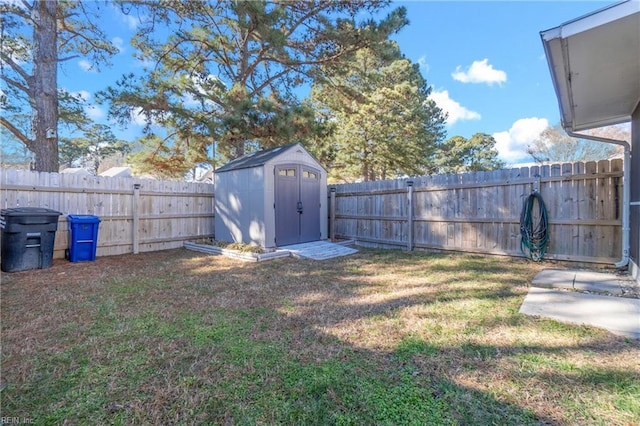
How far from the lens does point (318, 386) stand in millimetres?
1835

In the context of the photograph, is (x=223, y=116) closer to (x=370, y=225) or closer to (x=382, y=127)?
(x=370, y=225)

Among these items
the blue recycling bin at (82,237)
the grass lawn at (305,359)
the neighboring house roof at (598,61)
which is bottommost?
the grass lawn at (305,359)

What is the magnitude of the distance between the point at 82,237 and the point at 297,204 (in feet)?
15.1

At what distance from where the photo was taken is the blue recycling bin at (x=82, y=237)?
18.8ft

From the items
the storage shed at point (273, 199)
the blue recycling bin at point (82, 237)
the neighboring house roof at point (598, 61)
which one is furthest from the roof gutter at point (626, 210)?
the blue recycling bin at point (82, 237)

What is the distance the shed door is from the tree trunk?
565 cm

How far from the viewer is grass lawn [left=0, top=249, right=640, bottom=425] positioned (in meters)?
1.62

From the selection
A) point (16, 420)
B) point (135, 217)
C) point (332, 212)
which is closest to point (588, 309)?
point (16, 420)

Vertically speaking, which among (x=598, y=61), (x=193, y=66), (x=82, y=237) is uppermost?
(x=193, y=66)

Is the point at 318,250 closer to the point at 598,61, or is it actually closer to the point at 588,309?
the point at 588,309

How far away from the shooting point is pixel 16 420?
1.57 meters

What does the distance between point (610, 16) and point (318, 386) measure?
141 inches

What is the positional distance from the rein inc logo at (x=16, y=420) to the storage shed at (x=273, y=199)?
5275 millimetres

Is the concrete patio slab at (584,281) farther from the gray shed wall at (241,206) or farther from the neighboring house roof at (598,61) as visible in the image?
the gray shed wall at (241,206)
